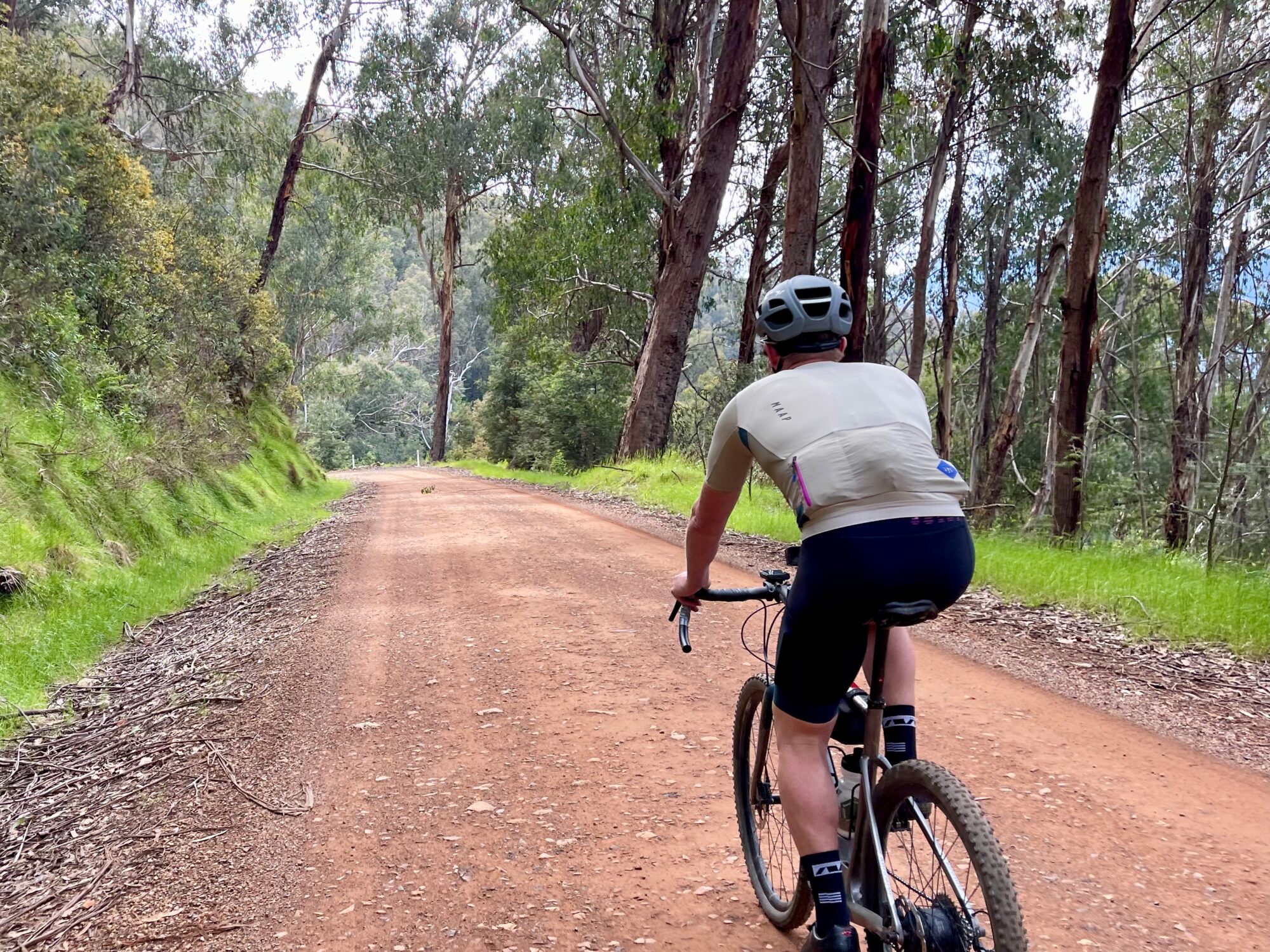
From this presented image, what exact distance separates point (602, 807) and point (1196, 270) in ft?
50.6

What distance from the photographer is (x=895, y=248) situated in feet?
78.2

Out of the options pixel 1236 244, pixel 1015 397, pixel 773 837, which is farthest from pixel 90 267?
pixel 1236 244

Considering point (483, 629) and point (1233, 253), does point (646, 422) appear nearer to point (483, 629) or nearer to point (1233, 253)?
point (1233, 253)

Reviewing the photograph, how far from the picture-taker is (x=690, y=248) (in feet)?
57.8

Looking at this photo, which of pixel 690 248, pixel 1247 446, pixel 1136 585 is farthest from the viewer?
pixel 690 248

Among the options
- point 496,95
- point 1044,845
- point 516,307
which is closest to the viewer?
point 1044,845

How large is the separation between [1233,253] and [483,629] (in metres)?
16.2

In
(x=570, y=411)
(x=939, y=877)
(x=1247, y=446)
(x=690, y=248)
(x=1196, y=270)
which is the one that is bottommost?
(x=939, y=877)

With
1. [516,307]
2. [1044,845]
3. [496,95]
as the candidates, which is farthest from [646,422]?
[1044,845]

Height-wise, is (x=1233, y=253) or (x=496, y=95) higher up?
(x=496, y=95)

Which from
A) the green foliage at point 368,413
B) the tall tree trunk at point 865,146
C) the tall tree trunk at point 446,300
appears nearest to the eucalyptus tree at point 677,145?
the tall tree trunk at point 865,146

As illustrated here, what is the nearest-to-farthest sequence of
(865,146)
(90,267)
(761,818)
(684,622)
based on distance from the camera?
(684,622) → (761,818) → (865,146) → (90,267)

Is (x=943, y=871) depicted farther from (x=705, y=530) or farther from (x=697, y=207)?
(x=697, y=207)

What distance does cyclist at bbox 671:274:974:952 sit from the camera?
2.03 metres
